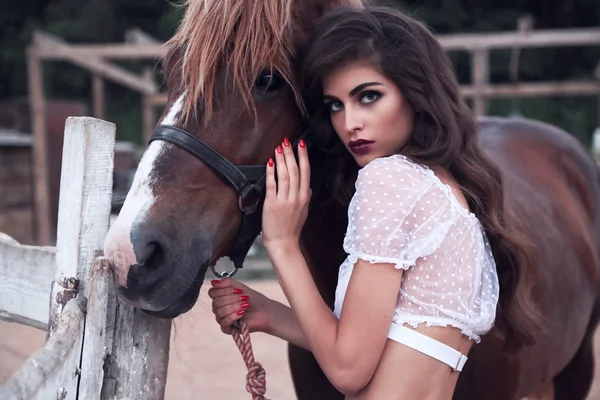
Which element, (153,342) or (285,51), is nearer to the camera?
(153,342)

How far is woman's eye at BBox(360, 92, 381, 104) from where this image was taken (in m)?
1.26

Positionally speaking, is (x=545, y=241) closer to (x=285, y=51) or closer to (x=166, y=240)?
(x=285, y=51)

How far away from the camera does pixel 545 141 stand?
9.57ft

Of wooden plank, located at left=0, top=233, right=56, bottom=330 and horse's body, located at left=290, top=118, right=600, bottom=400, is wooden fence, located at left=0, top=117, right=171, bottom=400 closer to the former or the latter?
wooden plank, located at left=0, top=233, right=56, bottom=330

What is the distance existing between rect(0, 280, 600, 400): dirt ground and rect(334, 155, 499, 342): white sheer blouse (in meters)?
2.07

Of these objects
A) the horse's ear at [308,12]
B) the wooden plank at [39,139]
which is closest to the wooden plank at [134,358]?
the horse's ear at [308,12]

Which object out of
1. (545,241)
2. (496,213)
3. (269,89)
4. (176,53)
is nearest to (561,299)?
(545,241)

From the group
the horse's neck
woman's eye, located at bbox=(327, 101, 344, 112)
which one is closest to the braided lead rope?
the horse's neck

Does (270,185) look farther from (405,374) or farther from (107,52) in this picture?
(107,52)

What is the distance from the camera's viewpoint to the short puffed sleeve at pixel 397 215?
3.80 feet

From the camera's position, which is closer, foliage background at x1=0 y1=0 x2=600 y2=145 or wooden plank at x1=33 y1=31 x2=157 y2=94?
wooden plank at x1=33 y1=31 x2=157 y2=94

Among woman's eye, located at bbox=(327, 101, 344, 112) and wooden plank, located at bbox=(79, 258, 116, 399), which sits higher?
woman's eye, located at bbox=(327, 101, 344, 112)

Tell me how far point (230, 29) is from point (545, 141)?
2.03m

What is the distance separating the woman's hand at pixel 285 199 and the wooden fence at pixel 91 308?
281 mm
